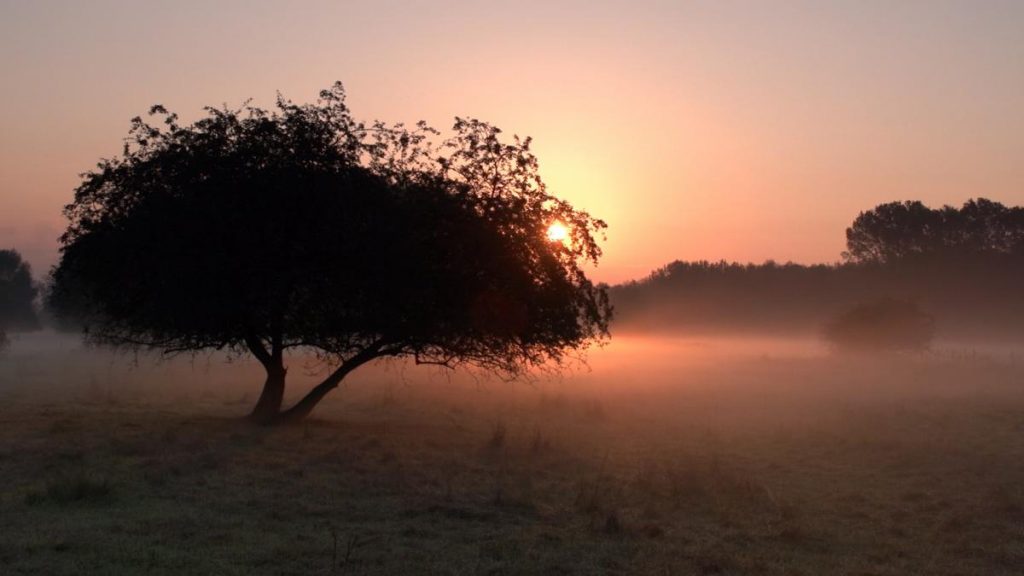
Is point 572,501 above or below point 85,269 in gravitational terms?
below

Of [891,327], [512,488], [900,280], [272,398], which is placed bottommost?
[512,488]

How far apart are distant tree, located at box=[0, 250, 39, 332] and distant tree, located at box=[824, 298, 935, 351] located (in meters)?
90.8

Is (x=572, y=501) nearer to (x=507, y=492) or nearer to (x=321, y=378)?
(x=507, y=492)

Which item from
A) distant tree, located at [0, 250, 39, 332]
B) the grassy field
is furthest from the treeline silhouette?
distant tree, located at [0, 250, 39, 332]

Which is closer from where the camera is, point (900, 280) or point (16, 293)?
point (900, 280)

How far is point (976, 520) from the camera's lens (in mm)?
12148

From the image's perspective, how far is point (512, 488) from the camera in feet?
46.9

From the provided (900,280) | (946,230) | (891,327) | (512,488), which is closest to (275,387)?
(512,488)

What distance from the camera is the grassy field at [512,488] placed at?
31.7 feet

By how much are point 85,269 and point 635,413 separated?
704 inches

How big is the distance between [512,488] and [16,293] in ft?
341

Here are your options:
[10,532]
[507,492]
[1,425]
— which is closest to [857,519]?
[507,492]

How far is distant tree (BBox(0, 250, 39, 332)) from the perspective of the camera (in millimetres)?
93438

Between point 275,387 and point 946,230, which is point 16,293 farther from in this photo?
point 946,230
